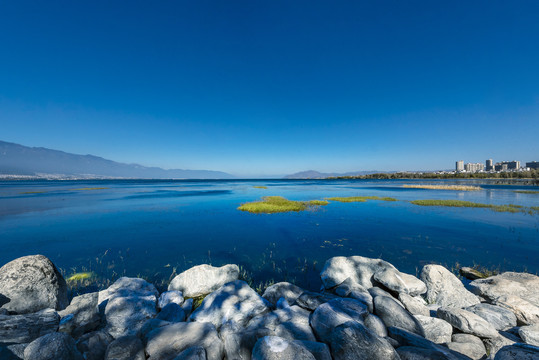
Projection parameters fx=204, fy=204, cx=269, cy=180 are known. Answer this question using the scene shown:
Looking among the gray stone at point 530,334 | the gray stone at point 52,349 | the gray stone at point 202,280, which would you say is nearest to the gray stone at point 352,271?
the gray stone at point 530,334

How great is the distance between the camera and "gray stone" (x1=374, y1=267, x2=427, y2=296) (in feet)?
27.6


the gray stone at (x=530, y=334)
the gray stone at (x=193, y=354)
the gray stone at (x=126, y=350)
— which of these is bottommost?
the gray stone at (x=530, y=334)

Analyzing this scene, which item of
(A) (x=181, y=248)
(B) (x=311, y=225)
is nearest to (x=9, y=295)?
(A) (x=181, y=248)

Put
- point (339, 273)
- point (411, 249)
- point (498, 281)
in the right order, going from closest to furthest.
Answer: point (498, 281) → point (339, 273) → point (411, 249)

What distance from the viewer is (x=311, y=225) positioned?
877 inches

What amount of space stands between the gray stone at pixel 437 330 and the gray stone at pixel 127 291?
9.36 m

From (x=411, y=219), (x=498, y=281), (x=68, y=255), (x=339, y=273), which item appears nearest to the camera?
(x=498, y=281)

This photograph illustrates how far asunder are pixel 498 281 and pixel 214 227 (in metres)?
20.6

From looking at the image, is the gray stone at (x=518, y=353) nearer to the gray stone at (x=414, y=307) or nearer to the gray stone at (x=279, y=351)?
the gray stone at (x=414, y=307)

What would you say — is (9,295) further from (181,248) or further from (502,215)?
(502,215)

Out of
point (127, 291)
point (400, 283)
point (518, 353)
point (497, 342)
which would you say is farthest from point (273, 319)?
point (497, 342)

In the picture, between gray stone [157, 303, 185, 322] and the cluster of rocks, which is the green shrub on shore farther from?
gray stone [157, 303, 185, 322]

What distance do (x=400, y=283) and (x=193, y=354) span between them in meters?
8.26

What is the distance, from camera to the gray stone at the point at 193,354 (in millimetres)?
4215
